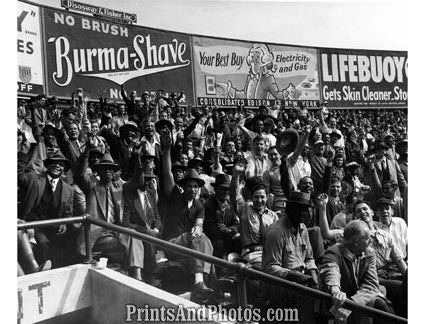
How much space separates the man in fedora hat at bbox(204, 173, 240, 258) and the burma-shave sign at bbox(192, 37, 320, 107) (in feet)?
3.55

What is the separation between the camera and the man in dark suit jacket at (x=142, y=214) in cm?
309

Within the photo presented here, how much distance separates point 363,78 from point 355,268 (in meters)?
2.39

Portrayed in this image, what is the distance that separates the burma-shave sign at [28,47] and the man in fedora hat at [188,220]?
3.67 ft

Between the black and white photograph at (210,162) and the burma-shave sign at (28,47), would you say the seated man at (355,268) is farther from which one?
the burma-shave sign at (28,47)

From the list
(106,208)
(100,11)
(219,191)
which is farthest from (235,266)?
(100,11)

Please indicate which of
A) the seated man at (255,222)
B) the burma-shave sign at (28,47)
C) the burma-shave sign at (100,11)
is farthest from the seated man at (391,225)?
the burma-shave sign at (28,47)

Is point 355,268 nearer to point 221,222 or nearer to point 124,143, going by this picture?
point 221,222

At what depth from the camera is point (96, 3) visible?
11.5 feet

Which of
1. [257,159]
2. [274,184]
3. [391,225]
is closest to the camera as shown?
[391,225]

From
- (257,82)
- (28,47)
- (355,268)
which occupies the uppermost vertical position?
(28,47)

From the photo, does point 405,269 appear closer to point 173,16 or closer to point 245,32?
point 245,32

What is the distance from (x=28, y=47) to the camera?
3262 millimetres

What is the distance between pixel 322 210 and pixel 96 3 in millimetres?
2179

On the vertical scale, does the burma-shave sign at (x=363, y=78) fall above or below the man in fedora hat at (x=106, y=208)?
above
